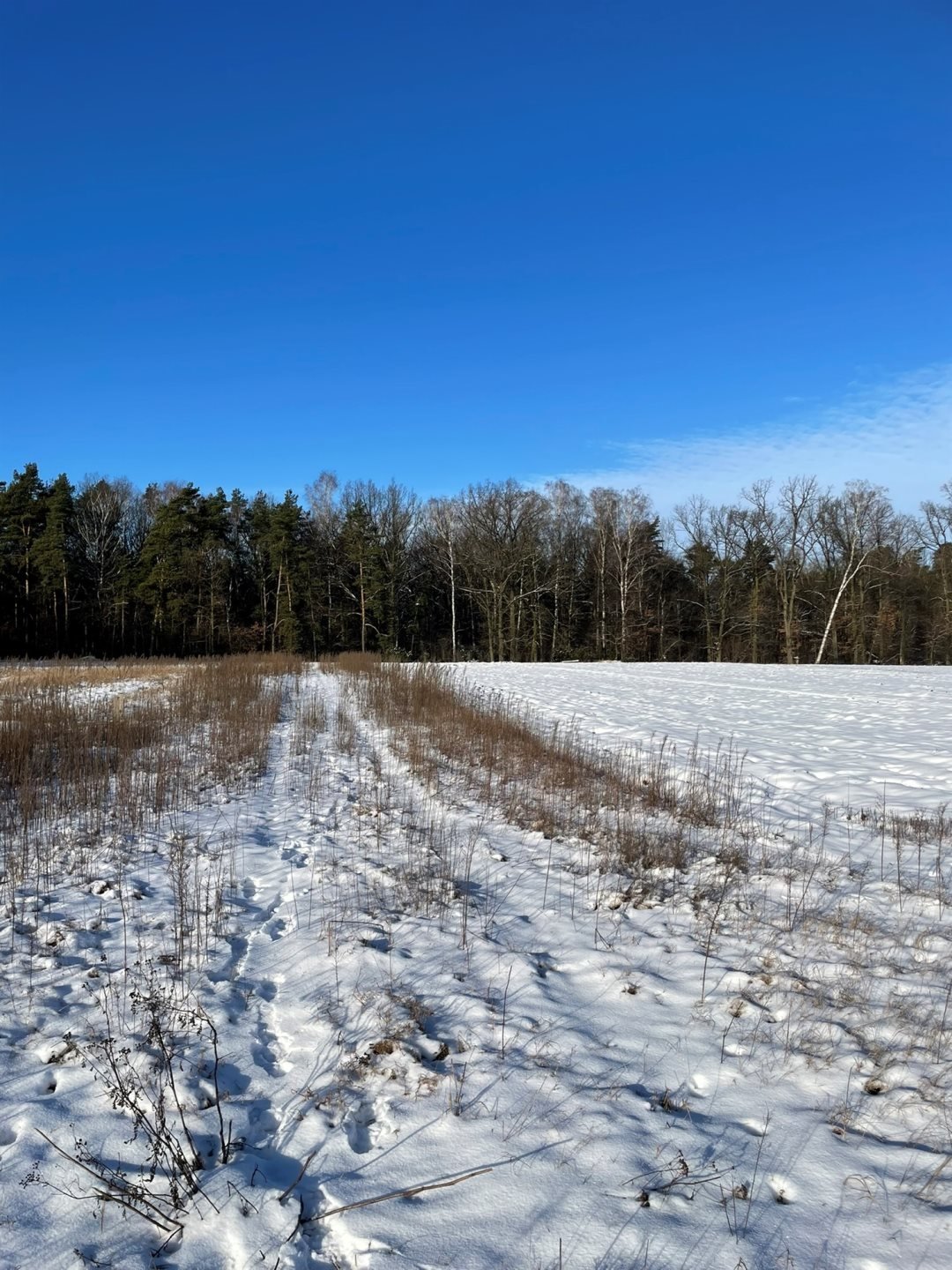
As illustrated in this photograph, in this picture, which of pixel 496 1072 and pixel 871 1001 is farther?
pixel 871 1001

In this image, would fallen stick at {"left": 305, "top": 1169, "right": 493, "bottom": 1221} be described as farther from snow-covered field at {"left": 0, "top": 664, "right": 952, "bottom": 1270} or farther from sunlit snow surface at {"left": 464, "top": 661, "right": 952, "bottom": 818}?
sunlit snow surface at {"left": 464, "top": 661, "right": 952, "bottom": 818}

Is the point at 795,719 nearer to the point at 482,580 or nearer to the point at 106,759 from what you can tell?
the point at 106,759

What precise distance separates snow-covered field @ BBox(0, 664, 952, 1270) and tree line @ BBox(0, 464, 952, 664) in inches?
1493

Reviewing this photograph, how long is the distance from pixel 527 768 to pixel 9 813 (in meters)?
5.71

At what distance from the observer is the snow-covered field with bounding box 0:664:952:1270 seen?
224 cm

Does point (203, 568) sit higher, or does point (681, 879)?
point (203, 568)

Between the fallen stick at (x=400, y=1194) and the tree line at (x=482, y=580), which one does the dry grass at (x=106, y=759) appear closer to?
the fallen stick at (x=400, y=1194)

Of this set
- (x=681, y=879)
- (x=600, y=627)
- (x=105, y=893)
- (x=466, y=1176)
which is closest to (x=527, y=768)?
(x=681, y=879)

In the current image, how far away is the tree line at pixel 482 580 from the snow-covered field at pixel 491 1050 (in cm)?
3792

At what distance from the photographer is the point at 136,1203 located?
230 cm

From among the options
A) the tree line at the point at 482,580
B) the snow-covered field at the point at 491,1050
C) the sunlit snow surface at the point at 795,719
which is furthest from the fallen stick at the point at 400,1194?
the tree line at the point at 482,580

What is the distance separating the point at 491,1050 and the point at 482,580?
4474 centimetres

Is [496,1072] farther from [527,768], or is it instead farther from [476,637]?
[476,637]

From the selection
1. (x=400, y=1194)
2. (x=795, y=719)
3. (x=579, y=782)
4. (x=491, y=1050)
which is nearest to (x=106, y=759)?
(x=579, y=782)
